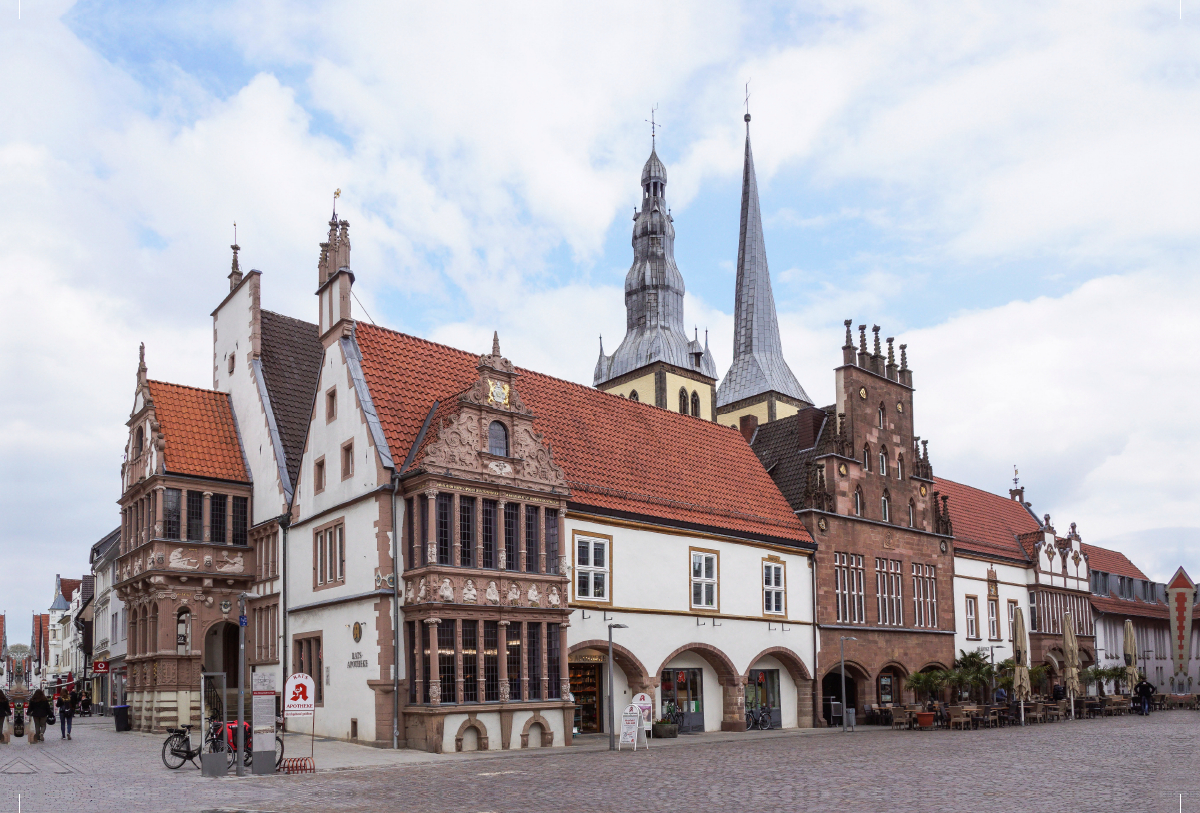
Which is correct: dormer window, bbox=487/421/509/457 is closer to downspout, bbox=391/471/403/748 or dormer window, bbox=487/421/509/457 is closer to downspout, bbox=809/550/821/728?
downspout, bbox=391/471/403/748

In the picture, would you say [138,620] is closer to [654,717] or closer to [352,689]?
[352,689]

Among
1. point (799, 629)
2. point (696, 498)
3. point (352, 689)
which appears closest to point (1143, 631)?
point (799, 629)

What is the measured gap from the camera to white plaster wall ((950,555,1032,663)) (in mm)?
54156

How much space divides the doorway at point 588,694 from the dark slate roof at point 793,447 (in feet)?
43.8

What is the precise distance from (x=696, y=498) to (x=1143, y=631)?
47839 mm

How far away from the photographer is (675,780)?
72.1 feet

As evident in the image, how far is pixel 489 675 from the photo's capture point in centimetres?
3094

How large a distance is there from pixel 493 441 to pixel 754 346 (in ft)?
228

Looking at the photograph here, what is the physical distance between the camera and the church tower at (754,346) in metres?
96.6

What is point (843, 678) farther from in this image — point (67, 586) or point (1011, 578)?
point (67, 586)

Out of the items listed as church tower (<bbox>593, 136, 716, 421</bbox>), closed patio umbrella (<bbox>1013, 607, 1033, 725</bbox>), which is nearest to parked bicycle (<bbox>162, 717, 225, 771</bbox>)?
closed patio umbrella (<bbox>1013, 607, 1033, 725</bbox>)

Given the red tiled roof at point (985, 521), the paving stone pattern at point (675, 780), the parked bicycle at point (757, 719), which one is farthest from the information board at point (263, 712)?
the red tiled roof at point (985, 521)

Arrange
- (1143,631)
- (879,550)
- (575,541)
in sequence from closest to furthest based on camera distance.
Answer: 1. (575,541)
2. (879,550)
3. (1143,631)

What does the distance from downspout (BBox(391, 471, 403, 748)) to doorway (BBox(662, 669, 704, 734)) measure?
11254 mm
